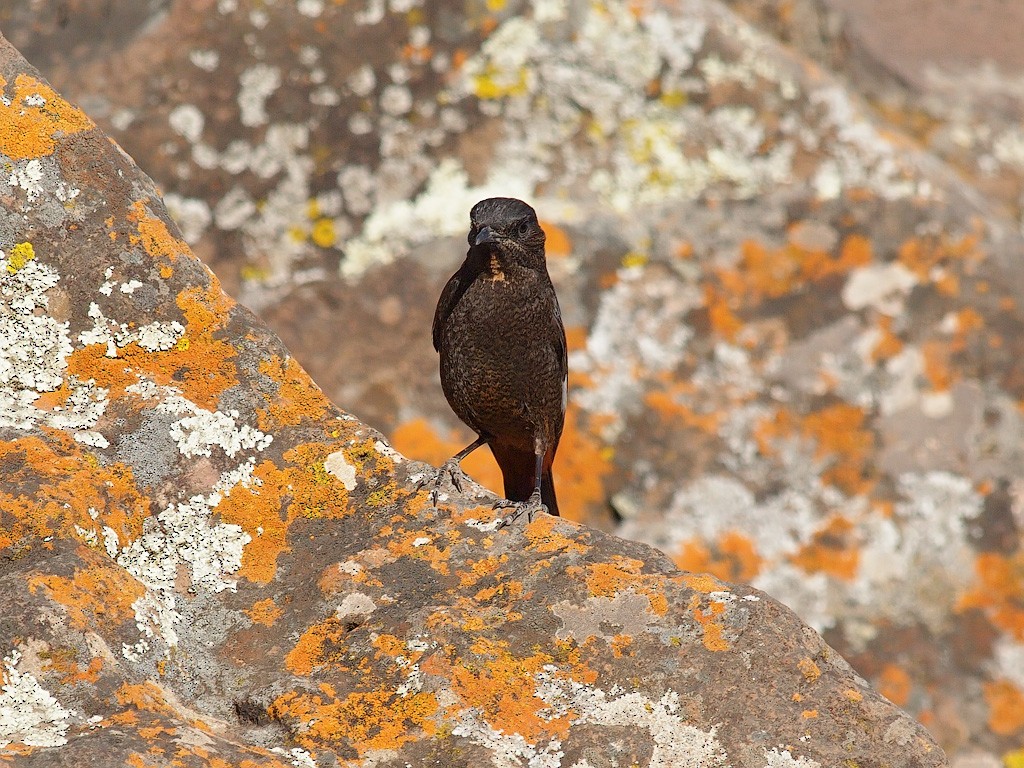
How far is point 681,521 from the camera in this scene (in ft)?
20.4

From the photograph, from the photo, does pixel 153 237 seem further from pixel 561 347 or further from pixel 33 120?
pixel 561 347

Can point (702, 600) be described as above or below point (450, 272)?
below

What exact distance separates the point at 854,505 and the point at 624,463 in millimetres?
1191

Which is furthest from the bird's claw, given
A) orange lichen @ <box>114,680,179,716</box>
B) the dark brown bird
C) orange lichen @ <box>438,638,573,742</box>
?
the dark brown bird

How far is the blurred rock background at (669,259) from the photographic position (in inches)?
243

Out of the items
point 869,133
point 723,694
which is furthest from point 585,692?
point 869,133

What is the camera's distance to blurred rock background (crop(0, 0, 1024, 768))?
6.17 m

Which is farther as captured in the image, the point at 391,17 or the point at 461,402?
the point at 391,17

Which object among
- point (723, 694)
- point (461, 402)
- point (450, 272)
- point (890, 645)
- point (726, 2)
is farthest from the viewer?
point (726, 2)

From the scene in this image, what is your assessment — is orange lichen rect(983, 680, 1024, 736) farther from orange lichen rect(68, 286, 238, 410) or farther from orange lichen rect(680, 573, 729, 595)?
orange lichen rect(68, 286, 238, 410)

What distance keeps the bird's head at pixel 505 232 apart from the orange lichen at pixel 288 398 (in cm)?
130

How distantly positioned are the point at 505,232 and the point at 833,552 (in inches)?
99.4

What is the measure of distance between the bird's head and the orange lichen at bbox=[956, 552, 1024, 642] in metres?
2.88

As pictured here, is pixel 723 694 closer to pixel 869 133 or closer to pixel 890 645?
pixel 890 645
